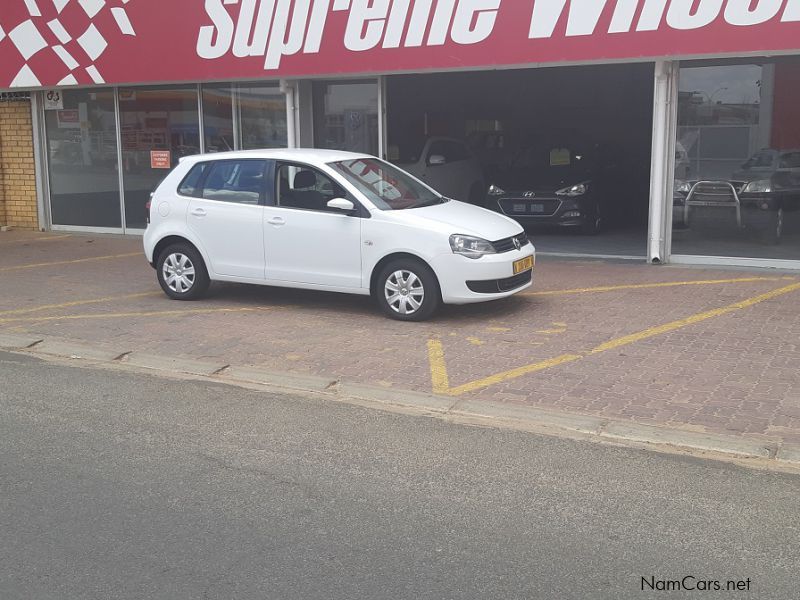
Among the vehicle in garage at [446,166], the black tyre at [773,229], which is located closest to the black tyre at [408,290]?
the black tyre at [773,229]

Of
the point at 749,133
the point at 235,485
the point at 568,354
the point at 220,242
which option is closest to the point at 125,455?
the point at 235,485

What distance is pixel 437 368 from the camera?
755 centimetres

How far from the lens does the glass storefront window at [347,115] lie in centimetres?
1488

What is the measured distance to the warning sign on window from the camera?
16.3 meters

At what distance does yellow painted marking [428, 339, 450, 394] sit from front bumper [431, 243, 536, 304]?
2.20 feet

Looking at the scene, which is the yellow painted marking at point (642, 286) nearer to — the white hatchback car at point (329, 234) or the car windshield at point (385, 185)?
the white hatchback car at point (329, 234)

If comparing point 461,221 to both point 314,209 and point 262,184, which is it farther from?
point 262,184

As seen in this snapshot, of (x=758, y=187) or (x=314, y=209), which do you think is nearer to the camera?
(x=314, y=209)

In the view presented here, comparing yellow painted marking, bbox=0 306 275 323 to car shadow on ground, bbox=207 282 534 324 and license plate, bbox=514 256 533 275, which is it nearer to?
car shadow on ground, bbox=207 282 534 324

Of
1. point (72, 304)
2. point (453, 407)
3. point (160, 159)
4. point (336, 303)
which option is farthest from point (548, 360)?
point (160, 159)

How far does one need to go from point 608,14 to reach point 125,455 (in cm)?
878

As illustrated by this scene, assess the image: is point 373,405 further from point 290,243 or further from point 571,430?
point 290,243

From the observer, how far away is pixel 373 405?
6.72 metres

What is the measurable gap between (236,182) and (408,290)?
238cm
